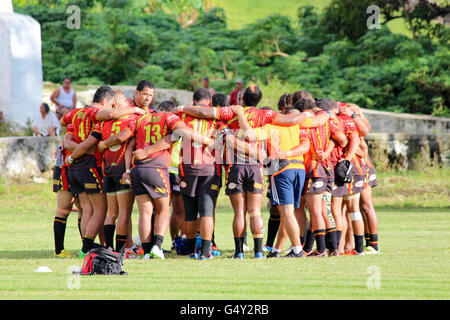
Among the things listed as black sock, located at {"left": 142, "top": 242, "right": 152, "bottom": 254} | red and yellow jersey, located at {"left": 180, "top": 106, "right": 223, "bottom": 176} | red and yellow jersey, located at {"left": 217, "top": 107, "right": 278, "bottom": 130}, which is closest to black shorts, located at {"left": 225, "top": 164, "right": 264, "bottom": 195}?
red and yellow jersey, located at {"left": 180, "top": 106, "right": 223, "bottom": 176}

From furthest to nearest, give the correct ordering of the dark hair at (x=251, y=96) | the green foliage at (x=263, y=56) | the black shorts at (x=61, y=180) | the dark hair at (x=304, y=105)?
the green foliage at (x=263, y=56) < the black shorts at (x=61, y=180) < the dark hair at (x=304, y=105) < the dark hair at (x=251, y=96)

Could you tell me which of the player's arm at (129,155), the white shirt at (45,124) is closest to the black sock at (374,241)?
the player's arm at (129,155)

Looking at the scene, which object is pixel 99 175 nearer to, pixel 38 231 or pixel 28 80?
pixel 38 231

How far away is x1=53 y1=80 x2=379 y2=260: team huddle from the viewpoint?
9.59m

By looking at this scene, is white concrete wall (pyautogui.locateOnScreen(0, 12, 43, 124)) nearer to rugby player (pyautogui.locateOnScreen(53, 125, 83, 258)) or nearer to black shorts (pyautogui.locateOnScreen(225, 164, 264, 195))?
rugby player (pyautogui.locateOnScreen(53, 125, 83, 258))

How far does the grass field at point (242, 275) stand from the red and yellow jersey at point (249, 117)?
62.6 inches

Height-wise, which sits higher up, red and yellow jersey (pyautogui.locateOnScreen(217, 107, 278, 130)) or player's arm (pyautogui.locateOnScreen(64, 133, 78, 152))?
red and yellow jersey (pyautogui.locateOnScreen(217, 107, 278, 130))

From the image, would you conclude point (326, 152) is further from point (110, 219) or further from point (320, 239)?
point (110, 219)

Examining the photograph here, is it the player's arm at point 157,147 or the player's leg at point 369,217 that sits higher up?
the player's arm at point 157,147

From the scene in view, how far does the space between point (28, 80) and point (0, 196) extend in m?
5.52

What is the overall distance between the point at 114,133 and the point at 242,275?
265 cm

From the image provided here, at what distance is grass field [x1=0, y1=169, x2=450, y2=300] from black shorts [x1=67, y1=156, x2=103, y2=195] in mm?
992

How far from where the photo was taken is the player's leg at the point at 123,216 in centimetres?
980

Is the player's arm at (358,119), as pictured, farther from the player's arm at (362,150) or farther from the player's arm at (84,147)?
the player's arm at (84,147)
